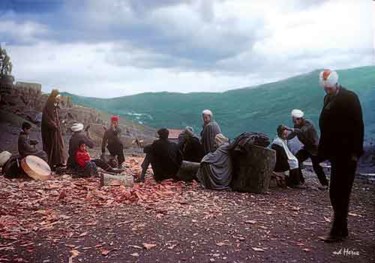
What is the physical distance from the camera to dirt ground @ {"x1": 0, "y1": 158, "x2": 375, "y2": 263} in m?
3.15

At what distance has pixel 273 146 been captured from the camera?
5750 millimetres

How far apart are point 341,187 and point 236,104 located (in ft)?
5.22

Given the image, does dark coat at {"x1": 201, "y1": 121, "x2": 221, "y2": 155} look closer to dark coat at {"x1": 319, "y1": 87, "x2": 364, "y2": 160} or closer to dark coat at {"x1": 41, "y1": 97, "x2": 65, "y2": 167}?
dark coat at {"x1": 41, "y1": 97, "x2": 65, "y2": 167}

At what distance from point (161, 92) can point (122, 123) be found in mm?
945

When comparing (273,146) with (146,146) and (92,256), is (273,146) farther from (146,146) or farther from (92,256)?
(92,256)

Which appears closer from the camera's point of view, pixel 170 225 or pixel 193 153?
pixel 170 225

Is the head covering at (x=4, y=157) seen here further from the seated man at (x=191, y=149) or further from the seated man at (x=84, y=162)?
the seated man at (x=191, y=149)

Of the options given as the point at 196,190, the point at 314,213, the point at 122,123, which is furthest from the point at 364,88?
the point at 122,123

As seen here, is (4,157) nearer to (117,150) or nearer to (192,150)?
(117,150)

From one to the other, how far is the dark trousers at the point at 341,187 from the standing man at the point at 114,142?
2.71 metres

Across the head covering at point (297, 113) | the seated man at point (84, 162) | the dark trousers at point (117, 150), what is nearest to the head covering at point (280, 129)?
the head covering at point (297, 113)

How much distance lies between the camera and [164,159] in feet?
19.1

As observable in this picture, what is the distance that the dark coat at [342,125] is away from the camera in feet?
10.9

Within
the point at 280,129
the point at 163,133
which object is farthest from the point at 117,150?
the point at 280,129
